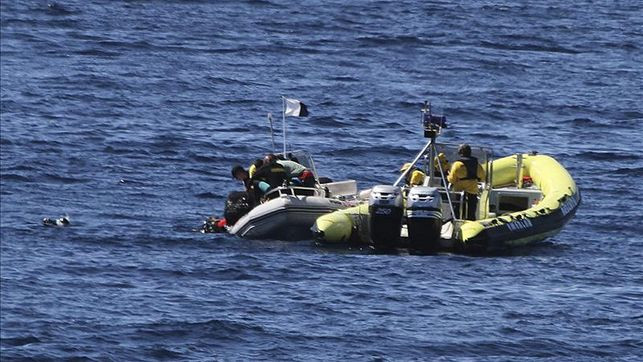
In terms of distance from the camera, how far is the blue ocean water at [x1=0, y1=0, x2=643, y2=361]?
23.9 meters

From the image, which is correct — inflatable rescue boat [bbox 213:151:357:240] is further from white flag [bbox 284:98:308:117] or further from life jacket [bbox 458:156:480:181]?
white flag [bbox 284:98:308:117]

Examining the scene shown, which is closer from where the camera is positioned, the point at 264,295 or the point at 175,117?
the point at 264,295

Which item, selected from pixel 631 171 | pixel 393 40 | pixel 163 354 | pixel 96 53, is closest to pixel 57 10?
pixel 96 53

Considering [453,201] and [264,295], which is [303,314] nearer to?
[264,295]

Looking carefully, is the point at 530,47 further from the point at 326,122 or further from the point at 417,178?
the point at 417,178

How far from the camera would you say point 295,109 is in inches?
1270

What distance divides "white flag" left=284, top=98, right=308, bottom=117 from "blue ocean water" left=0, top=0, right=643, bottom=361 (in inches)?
86.9

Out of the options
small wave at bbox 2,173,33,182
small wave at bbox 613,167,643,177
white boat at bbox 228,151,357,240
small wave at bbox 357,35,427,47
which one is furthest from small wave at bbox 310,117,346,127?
white boat at bbox 228,151,357,240

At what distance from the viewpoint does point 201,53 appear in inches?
2048

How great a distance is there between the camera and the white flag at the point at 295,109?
32062 millimetres

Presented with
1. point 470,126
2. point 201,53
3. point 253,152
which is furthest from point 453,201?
point 201,53

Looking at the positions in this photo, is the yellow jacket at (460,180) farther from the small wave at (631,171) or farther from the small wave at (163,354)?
the small wave at (631,171)

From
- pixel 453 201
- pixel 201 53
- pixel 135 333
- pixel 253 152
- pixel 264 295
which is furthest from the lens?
pixel 201 53

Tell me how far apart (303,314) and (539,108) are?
72.3 feet
